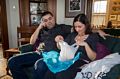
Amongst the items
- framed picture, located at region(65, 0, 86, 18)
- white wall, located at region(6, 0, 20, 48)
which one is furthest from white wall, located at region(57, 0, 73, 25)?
white wall, located at region(6, 0, 20, 48)

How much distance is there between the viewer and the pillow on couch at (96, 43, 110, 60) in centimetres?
188

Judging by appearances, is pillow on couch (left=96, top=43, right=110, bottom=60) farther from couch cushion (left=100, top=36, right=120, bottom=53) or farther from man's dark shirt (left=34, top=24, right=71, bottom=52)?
man's dark shirt (left=34, top=24, right=71, bottom=52)

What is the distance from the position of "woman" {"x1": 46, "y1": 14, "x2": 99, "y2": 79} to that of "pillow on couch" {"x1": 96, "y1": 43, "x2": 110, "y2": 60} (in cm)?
4

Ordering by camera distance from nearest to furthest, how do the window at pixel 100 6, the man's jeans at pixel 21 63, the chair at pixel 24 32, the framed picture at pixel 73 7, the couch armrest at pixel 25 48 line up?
1. the man's jeans at pixel 21 63
2. the couch armrest at pixel 25 48
3. the chair at pixel 24 32
4. the framed picture at pixel 73 7
5. the window at pixel 100 6

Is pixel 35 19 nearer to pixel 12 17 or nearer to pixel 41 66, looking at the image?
pixel 12 17

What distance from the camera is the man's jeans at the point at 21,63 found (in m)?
2.20

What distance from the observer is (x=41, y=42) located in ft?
8.26

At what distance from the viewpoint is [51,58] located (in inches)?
78.4

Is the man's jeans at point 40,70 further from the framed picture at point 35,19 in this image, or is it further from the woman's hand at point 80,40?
the framed picture at point 35,19

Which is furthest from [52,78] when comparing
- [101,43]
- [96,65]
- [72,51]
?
[101,43]

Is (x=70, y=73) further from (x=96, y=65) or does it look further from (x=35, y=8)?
(x=35, y=8)

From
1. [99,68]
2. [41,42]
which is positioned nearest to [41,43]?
[41,42]

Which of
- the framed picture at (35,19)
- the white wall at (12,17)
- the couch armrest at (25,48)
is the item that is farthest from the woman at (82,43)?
the white wall at (12,17)

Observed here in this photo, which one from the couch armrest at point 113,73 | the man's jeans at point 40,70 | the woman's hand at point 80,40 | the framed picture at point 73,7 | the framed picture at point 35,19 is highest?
the framed picture at point 73,7
